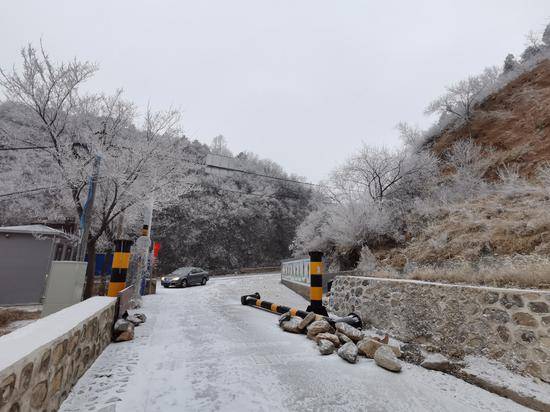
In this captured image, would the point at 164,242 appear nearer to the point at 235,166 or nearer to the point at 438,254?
the point at 235,166

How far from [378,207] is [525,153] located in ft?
27.3

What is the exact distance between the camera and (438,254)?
981 cm

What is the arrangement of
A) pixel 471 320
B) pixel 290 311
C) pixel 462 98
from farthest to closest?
pixel 462 98, pixel 290 311, pixel 471 320

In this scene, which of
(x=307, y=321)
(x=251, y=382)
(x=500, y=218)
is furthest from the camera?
(x=500, y=218)

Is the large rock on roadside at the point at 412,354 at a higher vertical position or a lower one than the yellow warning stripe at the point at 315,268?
lower

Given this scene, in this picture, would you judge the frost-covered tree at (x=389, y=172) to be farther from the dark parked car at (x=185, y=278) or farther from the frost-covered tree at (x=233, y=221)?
the frost-covered tree at (x=233, y=221)

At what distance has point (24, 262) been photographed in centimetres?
1202

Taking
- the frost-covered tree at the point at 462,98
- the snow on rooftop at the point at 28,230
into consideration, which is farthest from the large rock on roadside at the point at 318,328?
the frost-covered tree at the point at 462,98

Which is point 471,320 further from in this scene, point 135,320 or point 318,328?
point 135,320

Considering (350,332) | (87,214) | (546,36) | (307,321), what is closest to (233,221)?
(87,214)

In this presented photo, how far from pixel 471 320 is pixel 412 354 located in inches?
40.5

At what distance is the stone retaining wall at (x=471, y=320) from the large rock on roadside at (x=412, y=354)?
21 centimetres

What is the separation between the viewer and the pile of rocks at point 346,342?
13.8 feet

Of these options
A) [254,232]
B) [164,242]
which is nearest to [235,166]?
[254,232]
